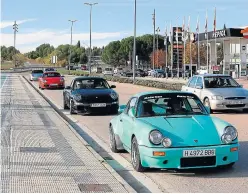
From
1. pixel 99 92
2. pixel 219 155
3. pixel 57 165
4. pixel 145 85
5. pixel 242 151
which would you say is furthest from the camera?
pixel 145 85

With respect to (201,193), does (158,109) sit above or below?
above

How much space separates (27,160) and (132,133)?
6.11 feet

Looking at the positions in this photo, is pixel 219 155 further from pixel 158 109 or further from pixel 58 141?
pixel 58 141

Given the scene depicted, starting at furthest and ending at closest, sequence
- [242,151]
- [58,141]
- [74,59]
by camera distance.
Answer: [74,59] → [58,141] → [242,151]

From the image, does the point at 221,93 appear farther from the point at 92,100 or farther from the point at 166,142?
the point at 166,142

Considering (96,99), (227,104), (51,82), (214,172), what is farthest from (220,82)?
(51,82)

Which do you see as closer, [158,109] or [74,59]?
[158,109]

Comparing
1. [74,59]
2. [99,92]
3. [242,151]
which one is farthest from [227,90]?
[74,59]

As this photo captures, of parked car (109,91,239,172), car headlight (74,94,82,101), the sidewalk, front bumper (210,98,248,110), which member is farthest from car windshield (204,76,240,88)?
parked car (109,91,239,172)

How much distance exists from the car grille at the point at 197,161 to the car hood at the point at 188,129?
206 millimetres

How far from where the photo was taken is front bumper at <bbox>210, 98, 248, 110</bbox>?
17250 millimetres

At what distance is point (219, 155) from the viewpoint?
7293 millimetres

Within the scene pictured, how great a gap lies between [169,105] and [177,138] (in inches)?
52.7

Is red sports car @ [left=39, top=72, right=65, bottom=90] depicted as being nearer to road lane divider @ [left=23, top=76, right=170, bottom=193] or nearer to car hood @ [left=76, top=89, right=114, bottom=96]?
car hood @ [left=76, top=89, right=114, bottom=96]
